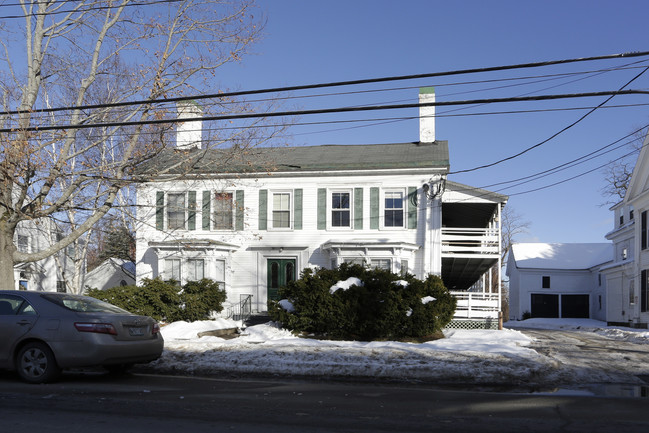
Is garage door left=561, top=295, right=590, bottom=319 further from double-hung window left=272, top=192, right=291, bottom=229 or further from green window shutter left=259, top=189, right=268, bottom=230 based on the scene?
green window shutter left=259, top=189, right=268, bottom=230

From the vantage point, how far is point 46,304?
9.53 m

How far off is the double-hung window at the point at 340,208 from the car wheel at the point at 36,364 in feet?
51.0

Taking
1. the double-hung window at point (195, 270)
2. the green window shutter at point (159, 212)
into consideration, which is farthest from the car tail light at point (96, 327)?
the green window shutter at point (159, 212)

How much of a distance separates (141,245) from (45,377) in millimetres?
16349

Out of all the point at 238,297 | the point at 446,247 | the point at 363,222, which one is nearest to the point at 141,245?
the point at 238,297

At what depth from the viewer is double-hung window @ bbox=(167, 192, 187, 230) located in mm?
24750

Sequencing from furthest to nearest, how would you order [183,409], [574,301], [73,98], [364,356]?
[574,301]
[73,98]
[364,356]
[183,409]

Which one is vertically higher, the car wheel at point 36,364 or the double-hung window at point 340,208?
the double-hung window at point 340,208

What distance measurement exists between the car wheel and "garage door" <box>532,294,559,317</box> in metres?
41.4

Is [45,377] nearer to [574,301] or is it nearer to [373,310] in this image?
[373,310]

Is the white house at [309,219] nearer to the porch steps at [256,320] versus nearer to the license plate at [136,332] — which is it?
the porch steps at [256,320]

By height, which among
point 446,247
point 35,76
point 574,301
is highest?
point 35,76

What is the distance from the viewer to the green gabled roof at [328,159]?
72.6ft

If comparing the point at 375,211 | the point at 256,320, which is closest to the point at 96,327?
the point at 256,320
